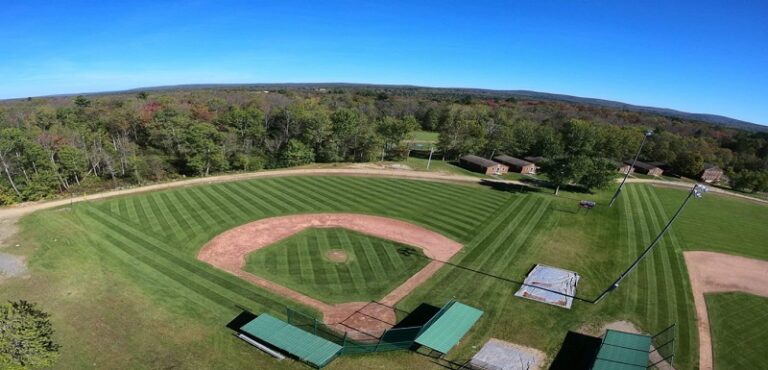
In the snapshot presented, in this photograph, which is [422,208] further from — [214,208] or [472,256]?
[214,208]

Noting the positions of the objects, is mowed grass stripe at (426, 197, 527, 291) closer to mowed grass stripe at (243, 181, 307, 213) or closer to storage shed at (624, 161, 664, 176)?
mowed grass stripe at (243, 181, 307, 213)

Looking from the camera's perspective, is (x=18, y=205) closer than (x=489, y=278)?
No

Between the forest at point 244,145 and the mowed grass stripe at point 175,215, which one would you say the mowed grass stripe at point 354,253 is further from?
the forest at point 244,145

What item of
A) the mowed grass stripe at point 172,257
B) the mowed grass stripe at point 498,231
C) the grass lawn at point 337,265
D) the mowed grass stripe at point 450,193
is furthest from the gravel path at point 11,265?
the mowed grass stripe at point 450,193

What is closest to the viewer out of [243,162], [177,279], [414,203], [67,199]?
[177,279]

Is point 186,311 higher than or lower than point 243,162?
lower

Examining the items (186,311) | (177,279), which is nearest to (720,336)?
(186,311)

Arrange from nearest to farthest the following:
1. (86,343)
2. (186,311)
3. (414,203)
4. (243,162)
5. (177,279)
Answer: (86,343) < (186,311) < (177,279) < (414,203) < (243,162)

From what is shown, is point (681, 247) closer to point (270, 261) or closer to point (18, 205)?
point (270, 261)

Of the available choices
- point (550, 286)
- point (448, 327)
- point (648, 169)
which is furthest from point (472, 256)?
point (648, 169)
